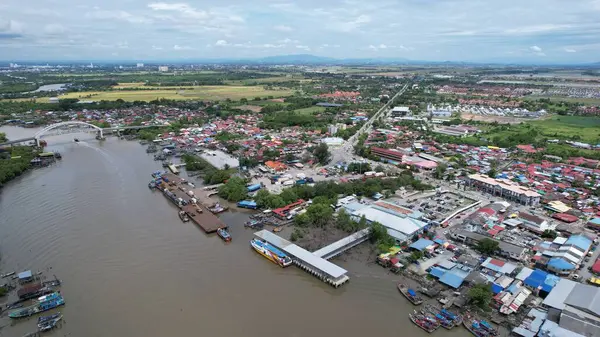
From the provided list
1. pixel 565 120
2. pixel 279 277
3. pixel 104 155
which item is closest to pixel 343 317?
pixel 279 277

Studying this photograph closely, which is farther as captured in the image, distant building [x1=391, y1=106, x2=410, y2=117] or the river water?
distant building [x1=391, y1=106, x2=410, y2=117]

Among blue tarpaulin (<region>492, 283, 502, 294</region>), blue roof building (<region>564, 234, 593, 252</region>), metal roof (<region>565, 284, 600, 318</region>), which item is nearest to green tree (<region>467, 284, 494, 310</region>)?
blue tarpaulin (<region>492, 283, 502, 294</region>)

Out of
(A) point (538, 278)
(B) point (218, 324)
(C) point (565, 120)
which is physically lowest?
(B) point (218, 324)

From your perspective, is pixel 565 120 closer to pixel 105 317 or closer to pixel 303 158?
pixel 303 158

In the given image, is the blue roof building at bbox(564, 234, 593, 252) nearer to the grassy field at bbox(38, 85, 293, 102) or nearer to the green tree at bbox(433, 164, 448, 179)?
the green tree at bbox(433, 164, 448, 179)

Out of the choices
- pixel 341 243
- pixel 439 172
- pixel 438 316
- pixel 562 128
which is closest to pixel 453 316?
pixel 438 316

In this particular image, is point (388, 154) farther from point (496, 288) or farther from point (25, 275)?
point (25, 275)
